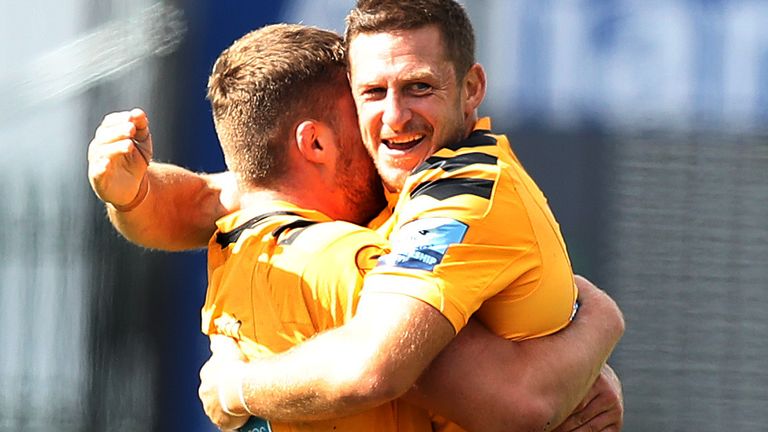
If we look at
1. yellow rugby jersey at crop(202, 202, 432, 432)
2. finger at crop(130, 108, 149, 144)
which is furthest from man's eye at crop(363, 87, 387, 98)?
finger at crop(130, 108, 149, 144)

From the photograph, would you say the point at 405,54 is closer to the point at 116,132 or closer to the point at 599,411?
the point at 116,132

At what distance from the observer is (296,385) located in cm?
234

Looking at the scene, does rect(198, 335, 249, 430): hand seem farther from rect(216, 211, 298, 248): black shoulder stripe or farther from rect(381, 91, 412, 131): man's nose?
rect(381, 91, 412, 131): man's nose

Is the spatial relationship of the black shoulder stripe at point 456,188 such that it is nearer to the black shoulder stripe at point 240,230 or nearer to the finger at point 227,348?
the black shoulder stripe at point 240,230

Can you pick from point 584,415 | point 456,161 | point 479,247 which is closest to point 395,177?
point 456,161

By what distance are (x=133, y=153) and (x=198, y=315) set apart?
6.44ft

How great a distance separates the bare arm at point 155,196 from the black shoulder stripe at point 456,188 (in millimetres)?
588

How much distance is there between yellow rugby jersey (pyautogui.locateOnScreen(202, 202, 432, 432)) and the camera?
2.46 metres

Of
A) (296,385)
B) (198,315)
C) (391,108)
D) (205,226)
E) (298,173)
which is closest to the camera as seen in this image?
(296,385)

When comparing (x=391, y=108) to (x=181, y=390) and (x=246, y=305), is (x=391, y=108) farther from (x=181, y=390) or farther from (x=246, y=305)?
(x=181, y=390)

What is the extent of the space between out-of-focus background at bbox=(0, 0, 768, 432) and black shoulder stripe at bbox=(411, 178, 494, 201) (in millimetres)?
1899

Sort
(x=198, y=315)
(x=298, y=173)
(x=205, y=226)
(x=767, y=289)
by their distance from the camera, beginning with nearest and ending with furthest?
1. (x=298, y=173)
2. (x=205, y=226)
3. (x=767, y=289)
4. (x=198, y=315)

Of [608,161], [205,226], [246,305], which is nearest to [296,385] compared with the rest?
[246,305]

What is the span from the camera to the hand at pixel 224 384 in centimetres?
247
